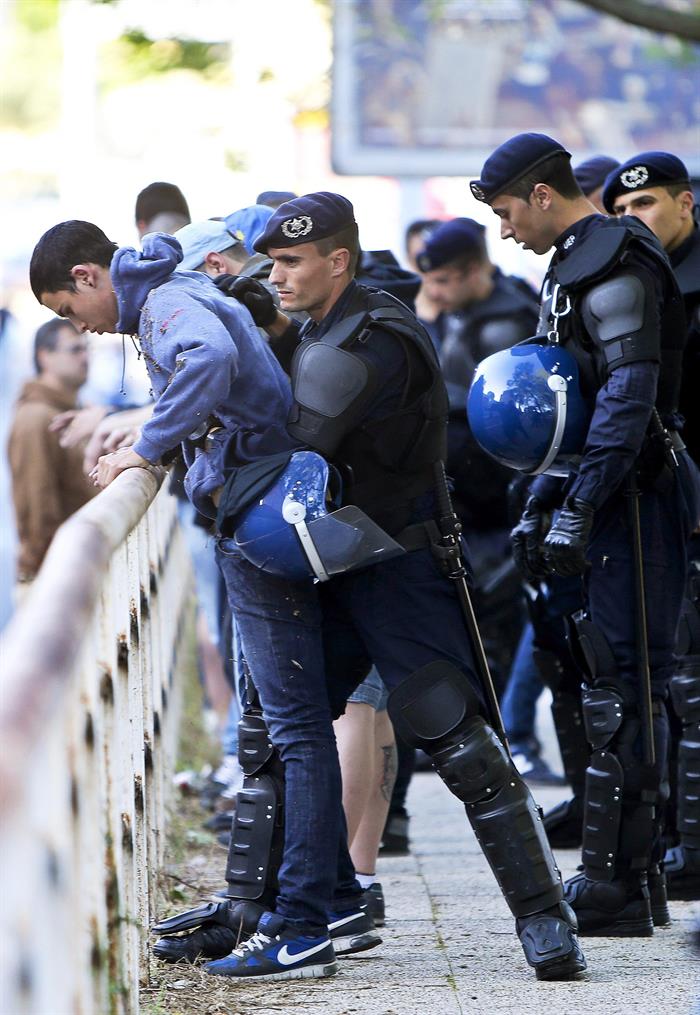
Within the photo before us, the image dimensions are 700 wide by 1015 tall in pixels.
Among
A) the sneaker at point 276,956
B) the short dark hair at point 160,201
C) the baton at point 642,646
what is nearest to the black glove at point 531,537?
the baton at point 642,646

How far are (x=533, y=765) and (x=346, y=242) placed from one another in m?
3.66

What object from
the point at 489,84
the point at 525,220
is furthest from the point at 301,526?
the point at 489,84

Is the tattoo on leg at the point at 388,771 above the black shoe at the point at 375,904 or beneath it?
above

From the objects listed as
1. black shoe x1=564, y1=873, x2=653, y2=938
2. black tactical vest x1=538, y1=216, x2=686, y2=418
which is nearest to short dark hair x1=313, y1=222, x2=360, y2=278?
black tactical vest x1=538, y1=216, x2=686, y2=418

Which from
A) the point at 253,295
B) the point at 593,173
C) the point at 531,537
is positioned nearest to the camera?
Answer: the point at 253,295

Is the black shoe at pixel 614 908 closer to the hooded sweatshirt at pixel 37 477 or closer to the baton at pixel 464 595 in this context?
the baton at pixel 464 595

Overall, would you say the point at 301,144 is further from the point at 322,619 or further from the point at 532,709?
the point at 322,619

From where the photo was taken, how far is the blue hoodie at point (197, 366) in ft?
12.9

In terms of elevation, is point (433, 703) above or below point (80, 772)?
below

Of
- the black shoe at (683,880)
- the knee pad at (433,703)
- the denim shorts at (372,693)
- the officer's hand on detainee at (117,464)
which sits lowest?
the black shoe at (683,880)

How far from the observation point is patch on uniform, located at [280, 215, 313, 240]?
4.12 metres

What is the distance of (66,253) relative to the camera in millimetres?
4129

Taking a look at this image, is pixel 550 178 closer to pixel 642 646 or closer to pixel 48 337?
pixel 642 646

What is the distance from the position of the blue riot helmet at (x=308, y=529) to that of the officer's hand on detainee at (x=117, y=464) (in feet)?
0.90
